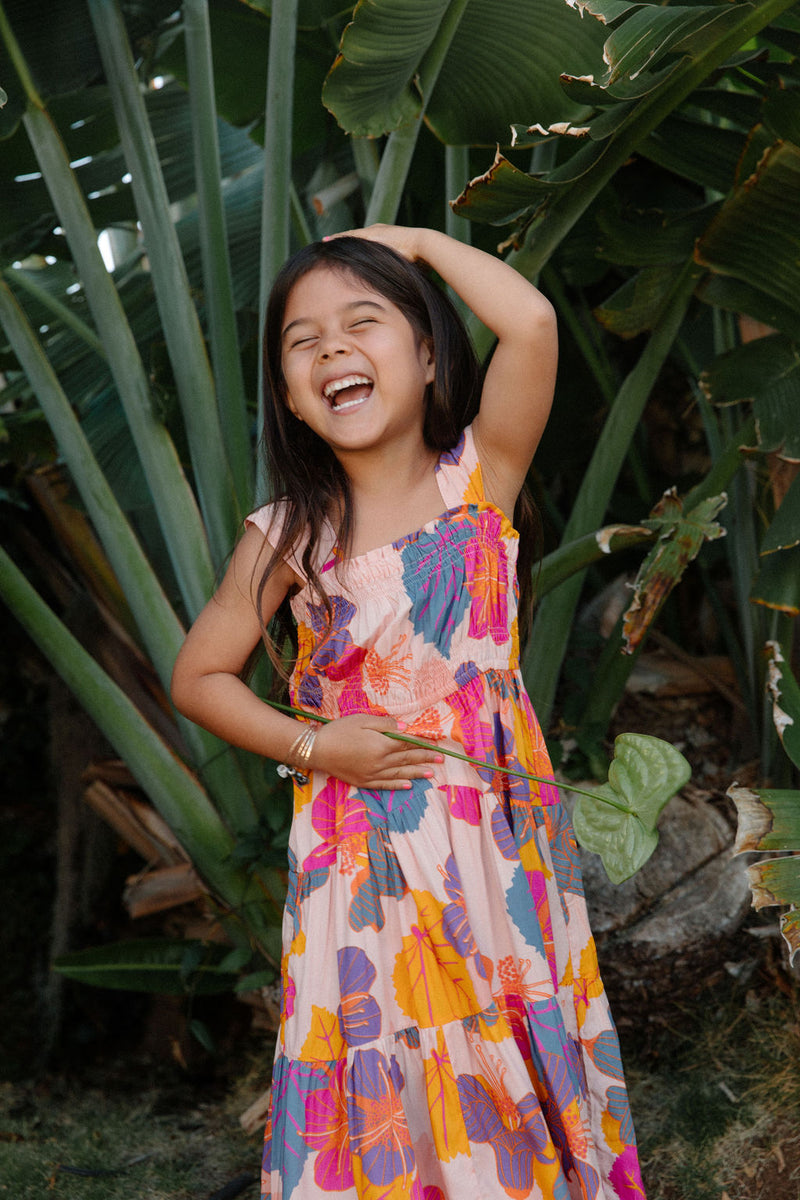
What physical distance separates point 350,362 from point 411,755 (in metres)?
0.45

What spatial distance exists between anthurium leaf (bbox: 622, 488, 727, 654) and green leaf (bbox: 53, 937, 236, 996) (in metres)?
1.01

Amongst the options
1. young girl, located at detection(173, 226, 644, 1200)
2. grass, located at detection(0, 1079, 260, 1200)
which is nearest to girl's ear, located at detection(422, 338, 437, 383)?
young girl, located at detection(173, 226, 644, 1200)

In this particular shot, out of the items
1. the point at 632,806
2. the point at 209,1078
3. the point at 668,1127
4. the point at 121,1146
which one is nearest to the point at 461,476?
the point at 632,806

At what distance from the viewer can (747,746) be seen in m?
2.15

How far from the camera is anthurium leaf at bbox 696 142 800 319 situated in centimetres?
151

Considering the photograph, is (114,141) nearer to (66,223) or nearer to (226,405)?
(66,223)

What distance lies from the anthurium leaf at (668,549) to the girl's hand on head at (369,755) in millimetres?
540

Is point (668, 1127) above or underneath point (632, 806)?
underneath

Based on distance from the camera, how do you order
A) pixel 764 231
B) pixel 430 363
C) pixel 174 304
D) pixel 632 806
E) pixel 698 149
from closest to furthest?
pixel 632 806 < pixel 430 363 < pixel 764 231 < pixel 698 149 < pixel 174 304

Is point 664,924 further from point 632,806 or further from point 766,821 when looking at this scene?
point 632,806

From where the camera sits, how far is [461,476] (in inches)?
48.4

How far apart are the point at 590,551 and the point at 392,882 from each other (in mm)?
690

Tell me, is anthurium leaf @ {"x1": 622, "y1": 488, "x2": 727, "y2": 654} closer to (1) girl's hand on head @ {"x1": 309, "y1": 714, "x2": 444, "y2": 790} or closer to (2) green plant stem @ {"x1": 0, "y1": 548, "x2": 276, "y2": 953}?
(1) girl's hand on head @ {"x1": 309, "y1": 714, "x2": 444, "y2": 790}

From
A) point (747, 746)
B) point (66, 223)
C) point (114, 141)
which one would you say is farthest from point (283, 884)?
point (114, 141)
